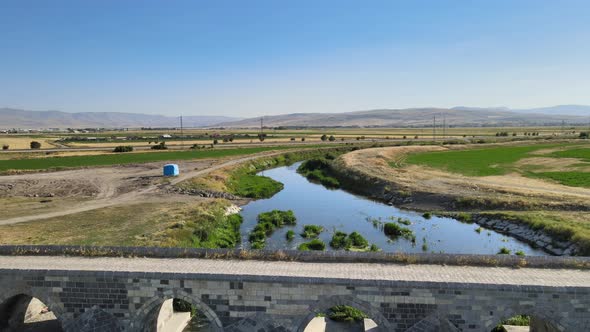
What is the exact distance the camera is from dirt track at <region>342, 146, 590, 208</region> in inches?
1422

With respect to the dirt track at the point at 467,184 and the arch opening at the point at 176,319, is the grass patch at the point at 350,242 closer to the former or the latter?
the arch opening at the point at 176,319

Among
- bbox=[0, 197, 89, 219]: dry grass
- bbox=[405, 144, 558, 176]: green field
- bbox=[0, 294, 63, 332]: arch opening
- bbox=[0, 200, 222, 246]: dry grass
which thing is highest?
bbox=[405, 144, 558, 176]: green field

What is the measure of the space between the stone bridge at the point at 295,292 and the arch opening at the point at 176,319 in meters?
0.39

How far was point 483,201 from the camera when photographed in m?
36.5

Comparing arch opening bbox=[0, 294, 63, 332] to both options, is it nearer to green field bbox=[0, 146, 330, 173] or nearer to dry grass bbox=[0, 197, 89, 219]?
dry grass bbox=[0, 197, 89, 219]

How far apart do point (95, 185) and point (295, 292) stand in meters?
35.5

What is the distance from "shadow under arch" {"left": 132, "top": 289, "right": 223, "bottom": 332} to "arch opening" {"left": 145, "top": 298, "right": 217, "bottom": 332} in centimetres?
40

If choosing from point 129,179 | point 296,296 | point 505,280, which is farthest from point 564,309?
point 129,179

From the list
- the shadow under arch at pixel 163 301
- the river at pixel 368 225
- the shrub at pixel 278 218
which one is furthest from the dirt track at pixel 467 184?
the shadow under arch at pixel 163 301

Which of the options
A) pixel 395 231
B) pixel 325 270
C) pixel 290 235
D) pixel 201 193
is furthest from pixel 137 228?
pixel 395 231

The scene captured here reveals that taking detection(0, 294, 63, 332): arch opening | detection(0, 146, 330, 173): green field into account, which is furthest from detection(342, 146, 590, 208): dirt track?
detection(0, 294, 63, 332): arch opening

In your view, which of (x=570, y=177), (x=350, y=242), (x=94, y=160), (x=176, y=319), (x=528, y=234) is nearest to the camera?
(x=176, y=319)

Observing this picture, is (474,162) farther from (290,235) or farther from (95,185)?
(95,185)

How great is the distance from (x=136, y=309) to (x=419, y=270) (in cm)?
1065
